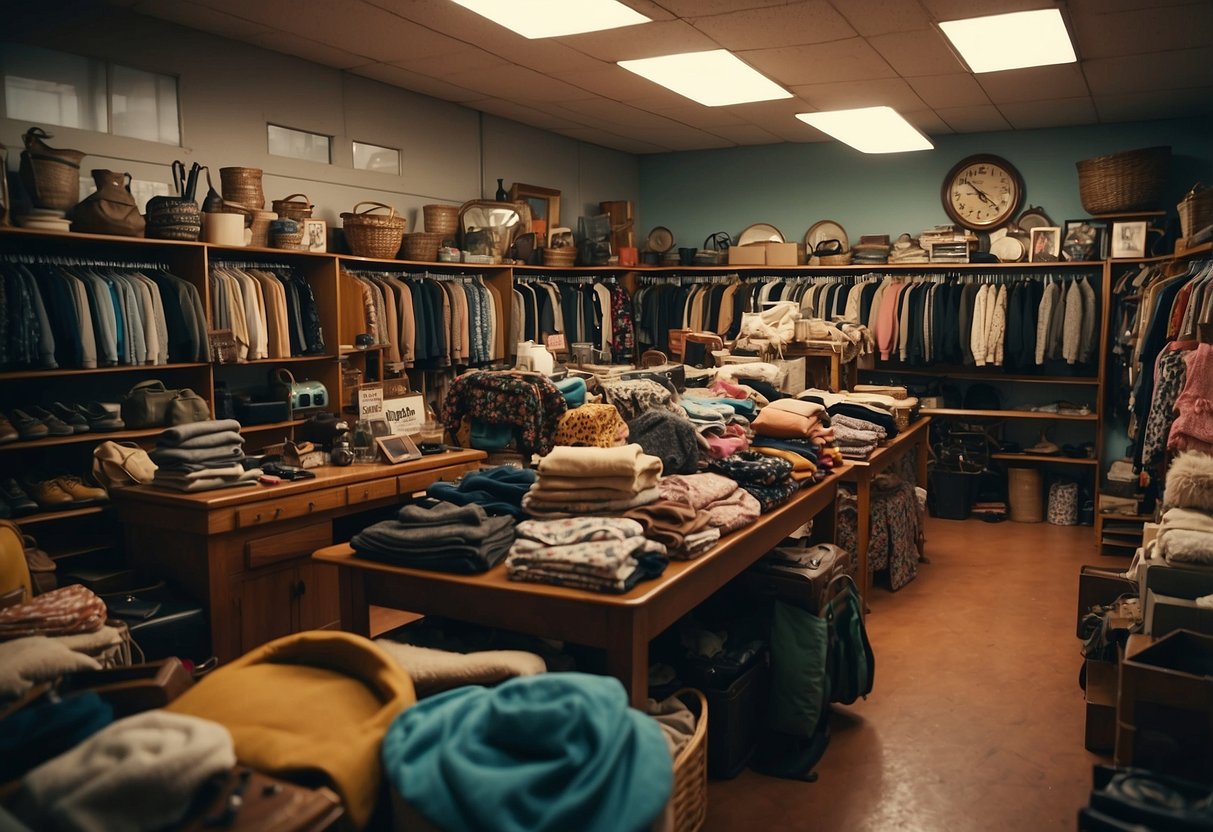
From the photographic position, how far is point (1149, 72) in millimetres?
6137

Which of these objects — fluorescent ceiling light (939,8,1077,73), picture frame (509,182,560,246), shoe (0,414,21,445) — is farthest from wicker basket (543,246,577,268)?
shoe (0,414,21,445)

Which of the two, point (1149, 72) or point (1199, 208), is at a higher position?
point (1149, 72)

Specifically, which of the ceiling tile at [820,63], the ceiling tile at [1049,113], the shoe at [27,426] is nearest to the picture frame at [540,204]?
the ceiling tile at [820,63]

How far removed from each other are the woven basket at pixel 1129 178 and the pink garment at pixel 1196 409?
3.09 m

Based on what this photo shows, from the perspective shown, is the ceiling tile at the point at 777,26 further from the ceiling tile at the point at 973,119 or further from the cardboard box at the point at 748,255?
the cardboard box at the point at 748,255

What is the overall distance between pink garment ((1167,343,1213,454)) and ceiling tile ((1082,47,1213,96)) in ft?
6.97

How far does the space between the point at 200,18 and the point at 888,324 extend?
571 centimetres

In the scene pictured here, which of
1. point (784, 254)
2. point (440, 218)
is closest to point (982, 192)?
point (784, 254)

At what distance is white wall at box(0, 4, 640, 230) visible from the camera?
16.5ft

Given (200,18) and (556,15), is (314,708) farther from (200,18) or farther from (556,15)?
(200,18)

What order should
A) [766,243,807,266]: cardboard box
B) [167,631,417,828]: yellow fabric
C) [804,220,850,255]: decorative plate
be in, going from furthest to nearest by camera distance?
[804,220,850,255]: decorative plate, [766,243,807,266]: cardboard box, [167,631,417,828]: yellow fabric

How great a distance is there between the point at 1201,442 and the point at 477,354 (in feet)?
15.4

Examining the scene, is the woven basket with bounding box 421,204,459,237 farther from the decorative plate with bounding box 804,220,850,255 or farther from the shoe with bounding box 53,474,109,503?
the decorative plate with bounding box 804,220,850,255

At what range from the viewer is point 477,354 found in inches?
283
